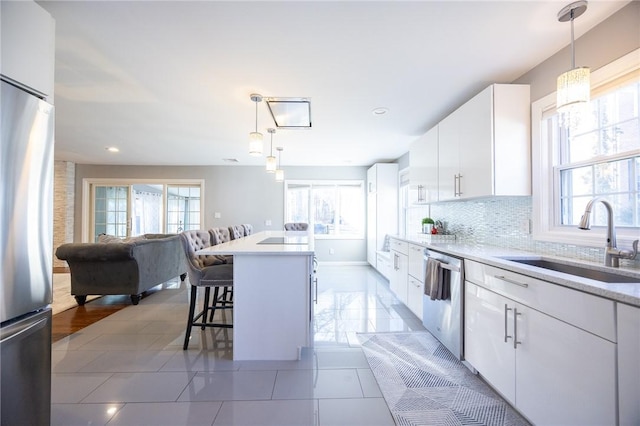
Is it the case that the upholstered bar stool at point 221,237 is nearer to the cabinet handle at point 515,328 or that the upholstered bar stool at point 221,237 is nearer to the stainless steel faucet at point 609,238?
the cabinet handle at point 515,328

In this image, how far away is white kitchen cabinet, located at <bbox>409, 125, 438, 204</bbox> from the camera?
10.7ft

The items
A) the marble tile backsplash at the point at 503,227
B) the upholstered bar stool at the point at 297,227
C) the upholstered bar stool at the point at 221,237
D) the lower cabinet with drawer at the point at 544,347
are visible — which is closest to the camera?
the lower cabinet with drawer at the point at 544,347

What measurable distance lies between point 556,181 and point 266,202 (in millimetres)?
5537

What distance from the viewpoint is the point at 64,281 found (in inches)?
192

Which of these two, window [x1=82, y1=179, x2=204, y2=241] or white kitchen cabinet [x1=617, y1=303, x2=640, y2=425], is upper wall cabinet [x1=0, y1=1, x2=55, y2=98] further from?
window [x1=82, y1=179, x2=204, y2=241]

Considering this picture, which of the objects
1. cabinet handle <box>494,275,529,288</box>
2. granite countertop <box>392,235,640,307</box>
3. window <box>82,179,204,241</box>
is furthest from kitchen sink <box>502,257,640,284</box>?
window <box>82,179,204,241</box>

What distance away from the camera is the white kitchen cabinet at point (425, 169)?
10.7ft

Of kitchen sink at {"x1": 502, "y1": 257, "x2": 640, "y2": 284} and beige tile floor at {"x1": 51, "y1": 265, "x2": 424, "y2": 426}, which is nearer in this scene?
kitchen sink at {"x1": 502, "y1": 257, "x2": 640, "y2": 284}

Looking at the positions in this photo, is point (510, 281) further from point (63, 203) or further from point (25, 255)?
point (63, 203)

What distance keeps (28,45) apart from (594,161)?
337 cm

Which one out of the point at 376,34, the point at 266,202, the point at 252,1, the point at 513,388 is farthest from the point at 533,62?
the point at 266,202

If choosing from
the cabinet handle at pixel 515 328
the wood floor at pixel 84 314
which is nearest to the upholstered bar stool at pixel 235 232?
the wood floor at pixel 84 314

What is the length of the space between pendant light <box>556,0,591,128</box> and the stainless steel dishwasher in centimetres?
118

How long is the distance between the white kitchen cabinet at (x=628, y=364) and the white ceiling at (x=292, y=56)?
167 cm
